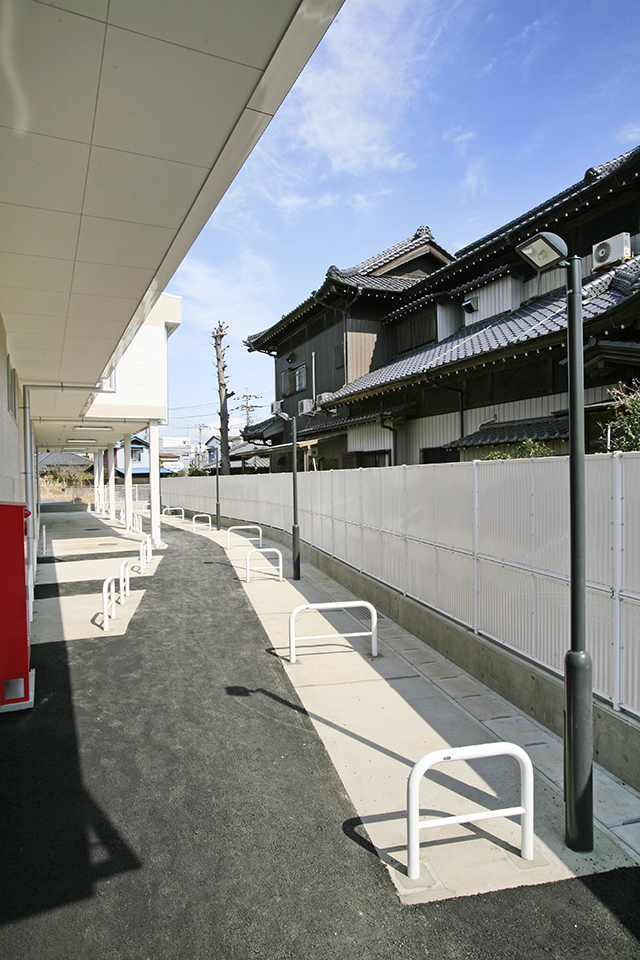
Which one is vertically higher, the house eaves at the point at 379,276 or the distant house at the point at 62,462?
the house eaves at the point at 379,276

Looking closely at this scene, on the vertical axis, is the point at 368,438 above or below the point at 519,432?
above

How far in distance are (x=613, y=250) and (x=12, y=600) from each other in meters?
10.3

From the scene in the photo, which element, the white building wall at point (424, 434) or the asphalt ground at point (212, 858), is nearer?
the asphalt ground at point (212, 858)

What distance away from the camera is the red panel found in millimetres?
5352

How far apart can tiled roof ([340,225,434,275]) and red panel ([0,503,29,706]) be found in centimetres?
1584

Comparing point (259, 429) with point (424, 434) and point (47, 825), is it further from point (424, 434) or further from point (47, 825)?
point (47, 825)

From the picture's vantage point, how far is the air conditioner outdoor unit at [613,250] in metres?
9.61

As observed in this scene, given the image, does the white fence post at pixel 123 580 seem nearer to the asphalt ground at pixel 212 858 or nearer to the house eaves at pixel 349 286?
the asphalt ground at pixel 212 858

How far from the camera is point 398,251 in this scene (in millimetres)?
19125

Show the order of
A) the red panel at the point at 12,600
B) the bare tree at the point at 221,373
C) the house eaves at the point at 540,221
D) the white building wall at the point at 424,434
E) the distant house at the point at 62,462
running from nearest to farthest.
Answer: the red panel at the point at 12,600, the house eaves at the point at 540,221, the white building wall at the point at 424,434, the bare tree at the point at 221,373, the distant house at the point at 62,462

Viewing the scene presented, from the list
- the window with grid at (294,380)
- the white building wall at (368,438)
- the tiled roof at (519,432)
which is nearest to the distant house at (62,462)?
the window with grid at (294,380)

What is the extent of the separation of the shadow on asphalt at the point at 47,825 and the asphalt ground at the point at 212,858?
0.5 inches

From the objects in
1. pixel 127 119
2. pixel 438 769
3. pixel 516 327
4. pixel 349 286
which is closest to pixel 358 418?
pixel 349 286

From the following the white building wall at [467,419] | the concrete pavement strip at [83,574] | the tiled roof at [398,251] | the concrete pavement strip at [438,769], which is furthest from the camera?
the tiled roof at [398,251]
